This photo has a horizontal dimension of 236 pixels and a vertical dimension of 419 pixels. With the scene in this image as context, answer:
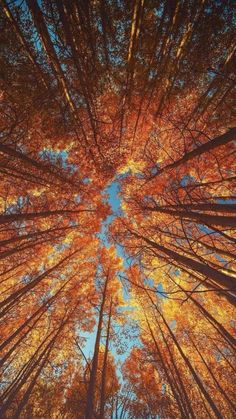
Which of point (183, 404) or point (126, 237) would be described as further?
point (126, 237)

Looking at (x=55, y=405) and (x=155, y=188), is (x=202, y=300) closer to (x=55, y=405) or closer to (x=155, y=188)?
(x=155, y=188)

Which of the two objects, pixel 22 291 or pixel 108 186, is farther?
pixel 108 186

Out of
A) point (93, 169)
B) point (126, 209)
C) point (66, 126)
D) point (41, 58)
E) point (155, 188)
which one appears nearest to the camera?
point (41, 58)

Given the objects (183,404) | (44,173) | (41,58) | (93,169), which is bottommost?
(183,404)

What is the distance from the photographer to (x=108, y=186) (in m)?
13.5

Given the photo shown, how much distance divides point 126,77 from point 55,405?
16287mm

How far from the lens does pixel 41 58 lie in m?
7.53

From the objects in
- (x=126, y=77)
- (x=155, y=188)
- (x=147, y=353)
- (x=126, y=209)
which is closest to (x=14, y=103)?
(x=126, y=77)

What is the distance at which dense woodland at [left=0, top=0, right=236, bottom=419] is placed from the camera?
6.93 metres

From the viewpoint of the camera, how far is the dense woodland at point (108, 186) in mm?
6930

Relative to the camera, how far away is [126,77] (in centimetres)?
920

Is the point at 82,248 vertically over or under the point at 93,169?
over

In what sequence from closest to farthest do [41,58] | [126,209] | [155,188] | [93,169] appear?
[41,58]
[155,188]
[93,169]
[126,209]

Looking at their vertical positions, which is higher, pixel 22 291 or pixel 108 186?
pixel 108 186
